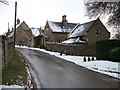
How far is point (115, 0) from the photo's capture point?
94.1 feet

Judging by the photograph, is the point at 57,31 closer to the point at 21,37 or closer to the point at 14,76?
the point at 21,37

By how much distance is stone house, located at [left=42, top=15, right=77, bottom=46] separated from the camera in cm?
7938

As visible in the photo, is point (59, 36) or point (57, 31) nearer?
point (57, 31)

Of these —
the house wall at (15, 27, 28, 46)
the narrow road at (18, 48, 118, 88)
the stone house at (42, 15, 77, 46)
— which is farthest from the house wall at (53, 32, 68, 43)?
the narrow road at (18, 48, 118, 88)

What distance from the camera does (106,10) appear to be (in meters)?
30.0

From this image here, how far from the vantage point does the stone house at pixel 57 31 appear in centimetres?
7938

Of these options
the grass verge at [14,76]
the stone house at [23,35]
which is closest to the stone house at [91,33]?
the stone house at [23,35]

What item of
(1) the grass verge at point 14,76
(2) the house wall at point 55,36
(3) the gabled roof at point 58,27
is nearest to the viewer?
(1) the grass verge at point 14,76

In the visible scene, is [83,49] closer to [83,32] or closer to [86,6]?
[86,6]

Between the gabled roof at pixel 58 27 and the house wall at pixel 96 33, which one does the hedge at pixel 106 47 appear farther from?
the gabled roof at pixel 58 27

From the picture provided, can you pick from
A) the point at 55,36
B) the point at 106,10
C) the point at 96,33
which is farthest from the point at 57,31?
the point at 106,10

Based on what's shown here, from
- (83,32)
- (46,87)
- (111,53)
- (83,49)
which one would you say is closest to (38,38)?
(83,32)

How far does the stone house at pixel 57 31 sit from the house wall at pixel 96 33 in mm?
18518

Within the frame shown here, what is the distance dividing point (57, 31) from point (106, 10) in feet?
164
